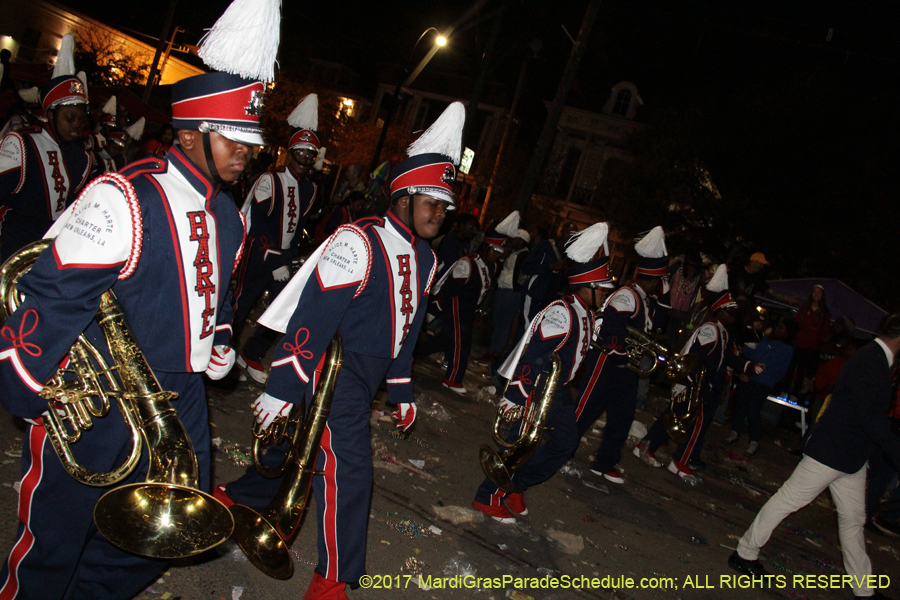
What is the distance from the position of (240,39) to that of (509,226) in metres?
8.62

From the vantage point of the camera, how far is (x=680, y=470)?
7.52 metres

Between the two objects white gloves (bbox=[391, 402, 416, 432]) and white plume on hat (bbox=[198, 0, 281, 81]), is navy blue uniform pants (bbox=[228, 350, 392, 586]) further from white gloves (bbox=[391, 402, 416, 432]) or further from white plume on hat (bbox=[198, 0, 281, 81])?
white plume on hat (bbox=[198, 0, 281, 81])

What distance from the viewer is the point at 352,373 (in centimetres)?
304

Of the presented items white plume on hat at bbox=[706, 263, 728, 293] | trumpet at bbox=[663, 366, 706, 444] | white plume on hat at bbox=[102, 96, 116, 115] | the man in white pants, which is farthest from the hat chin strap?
white plume on hat at bbox=[102, 96, 116, 115]

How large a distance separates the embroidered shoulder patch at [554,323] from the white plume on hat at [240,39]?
9.89 ft

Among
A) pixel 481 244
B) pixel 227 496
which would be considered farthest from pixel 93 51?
pixel 227 496

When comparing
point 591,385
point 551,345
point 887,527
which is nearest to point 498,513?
point 551,345

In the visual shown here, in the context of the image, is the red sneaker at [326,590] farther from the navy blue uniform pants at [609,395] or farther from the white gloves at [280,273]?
the white gloves at [280,273]

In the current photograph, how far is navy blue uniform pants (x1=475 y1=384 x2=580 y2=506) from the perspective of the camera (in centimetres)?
484

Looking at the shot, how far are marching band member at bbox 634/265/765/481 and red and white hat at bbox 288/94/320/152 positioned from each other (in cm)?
494

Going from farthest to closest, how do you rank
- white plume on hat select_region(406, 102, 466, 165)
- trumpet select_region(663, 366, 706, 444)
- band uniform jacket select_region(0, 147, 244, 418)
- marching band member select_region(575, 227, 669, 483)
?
1. trumpet select_region(663, 366, 706, 444)
2. marching band member select_region(575, 227, 669, 483)
3. white plume on hat select_region(406, 102, 466, 165)
4. band uniform jacket select_region(0, 147, 244, 418)

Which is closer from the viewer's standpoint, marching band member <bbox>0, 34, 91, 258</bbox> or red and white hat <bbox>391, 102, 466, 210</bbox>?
red and white hat <bbox>391, 102, 466, 210</bbox>

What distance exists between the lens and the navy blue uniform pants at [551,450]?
4.84m

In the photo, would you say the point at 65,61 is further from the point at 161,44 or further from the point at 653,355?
the point at 161,44
